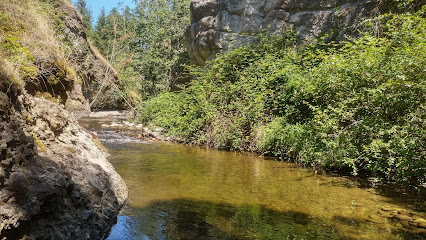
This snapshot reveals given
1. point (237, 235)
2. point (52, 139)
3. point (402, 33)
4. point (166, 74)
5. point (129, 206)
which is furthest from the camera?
point (166, 74)

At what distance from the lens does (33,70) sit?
3.97 m

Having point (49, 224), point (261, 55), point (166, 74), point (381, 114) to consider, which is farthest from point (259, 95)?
point (166, 74)

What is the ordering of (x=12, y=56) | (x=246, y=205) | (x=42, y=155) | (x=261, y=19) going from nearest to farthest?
(x=42, y=155), (x=12, y=56), (x=246, y=205), (x=261, y=19)

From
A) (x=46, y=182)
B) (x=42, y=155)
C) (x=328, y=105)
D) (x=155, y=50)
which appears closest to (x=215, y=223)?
(x=46, y=182)

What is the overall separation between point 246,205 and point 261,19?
13.7m

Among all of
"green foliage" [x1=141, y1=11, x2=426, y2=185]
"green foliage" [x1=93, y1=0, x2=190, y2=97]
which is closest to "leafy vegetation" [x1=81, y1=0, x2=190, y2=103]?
"green foliage" [x1=93, y1=0, x2=190, y2=97]

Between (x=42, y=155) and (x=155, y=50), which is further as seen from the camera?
(x=155, y=50)

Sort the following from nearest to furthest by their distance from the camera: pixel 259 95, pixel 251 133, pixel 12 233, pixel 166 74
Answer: pixel 12 233, pixel 251 133, pixel 259 95, pixel 166 74

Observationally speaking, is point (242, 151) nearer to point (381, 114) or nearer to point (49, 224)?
point (381, 114)

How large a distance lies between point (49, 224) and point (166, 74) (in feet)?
78.1

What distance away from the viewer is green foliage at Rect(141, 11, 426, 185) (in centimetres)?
618

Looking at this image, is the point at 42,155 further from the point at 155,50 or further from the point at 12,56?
the point at 155,50

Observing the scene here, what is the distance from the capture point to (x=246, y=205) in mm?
5133

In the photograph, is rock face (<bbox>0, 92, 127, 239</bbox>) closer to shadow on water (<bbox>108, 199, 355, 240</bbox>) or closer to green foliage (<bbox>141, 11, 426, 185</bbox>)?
shadow on water (<bbox>108, 199, 355, 240</bbox>)
